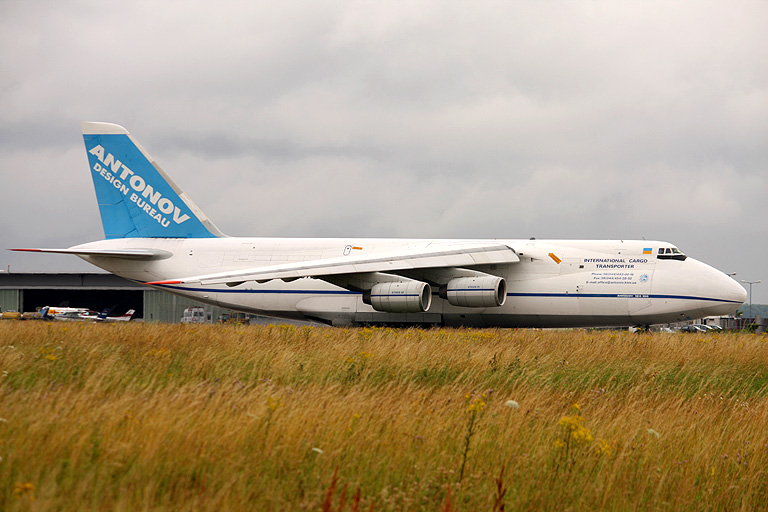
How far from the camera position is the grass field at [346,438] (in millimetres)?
4422

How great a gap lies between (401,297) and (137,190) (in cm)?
1296

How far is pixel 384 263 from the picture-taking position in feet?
72.5

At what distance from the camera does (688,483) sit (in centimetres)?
605

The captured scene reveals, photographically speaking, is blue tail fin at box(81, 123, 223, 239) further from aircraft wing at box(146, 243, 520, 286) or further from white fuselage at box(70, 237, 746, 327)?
aircraft wing at box(146, 243, 520, 286)

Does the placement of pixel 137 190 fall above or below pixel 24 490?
above

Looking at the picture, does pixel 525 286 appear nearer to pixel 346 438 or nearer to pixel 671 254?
pixel 671 254

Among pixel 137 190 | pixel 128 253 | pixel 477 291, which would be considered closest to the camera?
pixel 477 291

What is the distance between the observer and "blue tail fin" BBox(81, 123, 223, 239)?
1101 inches

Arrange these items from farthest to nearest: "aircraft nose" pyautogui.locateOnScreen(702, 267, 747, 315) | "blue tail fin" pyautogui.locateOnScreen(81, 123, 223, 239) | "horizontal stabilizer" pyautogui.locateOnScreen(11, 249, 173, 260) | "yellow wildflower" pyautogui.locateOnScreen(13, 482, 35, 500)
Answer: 1. "blue tail fin" pyautogui.locateOnScreen(81, 123, 223, 239)
2. "horizontal stabilizer" pyautogui.locateOnScreen(11, 249, 173, 260)
3. "aircraft nose" pyautogui.locateOnScreen(702, 267, 747, 315)
4. "yellow wildflower" pyautogui.locateOnScreen(13, 482, 35, 500)

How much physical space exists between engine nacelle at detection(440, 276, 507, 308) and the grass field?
34.6 ft

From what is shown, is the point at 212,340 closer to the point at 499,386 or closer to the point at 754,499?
the point at 499,386

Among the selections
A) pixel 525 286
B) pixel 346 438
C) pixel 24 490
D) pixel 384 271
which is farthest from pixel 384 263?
pixel 24 490

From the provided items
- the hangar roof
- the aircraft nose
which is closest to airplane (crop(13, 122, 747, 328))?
the aircraft nose

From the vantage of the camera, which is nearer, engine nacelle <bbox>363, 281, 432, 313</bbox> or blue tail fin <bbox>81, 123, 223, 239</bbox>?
engine nacelle <bbox>363, 281, 432, 313</bbox>
